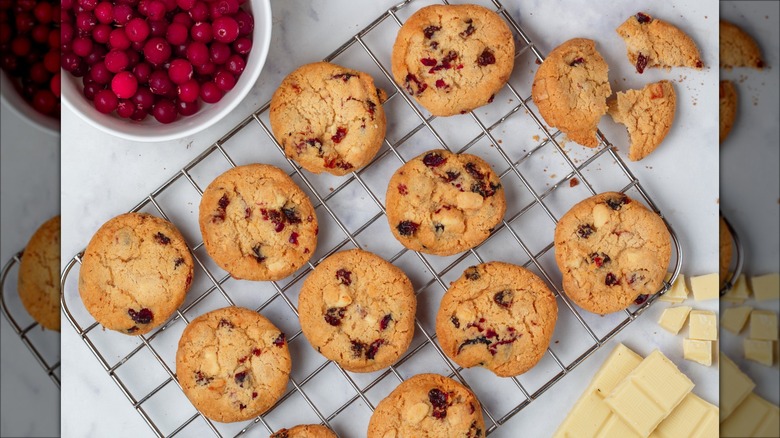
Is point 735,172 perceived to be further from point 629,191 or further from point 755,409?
point 755,409

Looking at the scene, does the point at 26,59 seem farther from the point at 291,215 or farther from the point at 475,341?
the point at 475,341

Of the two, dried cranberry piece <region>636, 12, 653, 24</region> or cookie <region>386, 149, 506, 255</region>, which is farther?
dried cranberry piece <region>636, 12, 653, 24</region>

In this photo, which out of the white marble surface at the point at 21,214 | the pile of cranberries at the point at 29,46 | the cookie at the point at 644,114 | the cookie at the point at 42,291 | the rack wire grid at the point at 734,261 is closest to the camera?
the white marble surface at the point at 21,214

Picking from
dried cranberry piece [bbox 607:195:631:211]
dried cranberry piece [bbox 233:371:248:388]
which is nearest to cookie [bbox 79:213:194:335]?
dried cranberry piece [bbox 233:371:248:388]

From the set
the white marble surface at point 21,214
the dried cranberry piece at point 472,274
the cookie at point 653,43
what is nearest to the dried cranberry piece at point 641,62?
the cookie at point 653,43

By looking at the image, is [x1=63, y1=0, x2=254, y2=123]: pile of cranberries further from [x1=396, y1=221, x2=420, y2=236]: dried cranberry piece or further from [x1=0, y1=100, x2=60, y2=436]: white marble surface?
[x1=0, y1=100, x2=60, y2=436]: white marble surface

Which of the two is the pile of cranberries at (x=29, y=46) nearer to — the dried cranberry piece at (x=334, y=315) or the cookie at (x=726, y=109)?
the dried cranberry piece at (x=334, y=315)

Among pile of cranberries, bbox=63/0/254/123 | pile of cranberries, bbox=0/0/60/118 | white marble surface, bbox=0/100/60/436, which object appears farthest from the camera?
pile of cranberries, bbox=63/0/254/123
